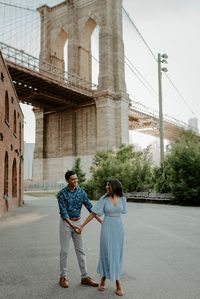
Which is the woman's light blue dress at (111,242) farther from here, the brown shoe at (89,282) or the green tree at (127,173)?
the green tree at (127,173)

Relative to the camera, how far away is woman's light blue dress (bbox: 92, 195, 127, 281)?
469 cm

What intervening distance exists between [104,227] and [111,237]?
150 mm

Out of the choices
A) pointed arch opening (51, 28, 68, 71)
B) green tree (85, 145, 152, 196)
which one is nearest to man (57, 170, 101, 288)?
green tree (85, 145, 152, 196)

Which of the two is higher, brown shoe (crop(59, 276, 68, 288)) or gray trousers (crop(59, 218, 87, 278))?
gray trousers (crop(59, 218, 87, 278))

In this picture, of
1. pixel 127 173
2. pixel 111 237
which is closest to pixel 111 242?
pixel 111 237

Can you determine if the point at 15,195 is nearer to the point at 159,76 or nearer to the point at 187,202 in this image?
the point at 187,202

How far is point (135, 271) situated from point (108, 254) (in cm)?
130

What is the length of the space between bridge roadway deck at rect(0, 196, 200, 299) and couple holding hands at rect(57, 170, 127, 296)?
0.21 meters

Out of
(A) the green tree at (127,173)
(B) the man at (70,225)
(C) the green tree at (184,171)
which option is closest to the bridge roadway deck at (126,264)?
(B) the man at (70,225)

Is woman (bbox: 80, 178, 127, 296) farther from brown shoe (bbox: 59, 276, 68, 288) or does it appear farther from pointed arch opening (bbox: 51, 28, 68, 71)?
pointed arch opening (bbox: 51, 28, 68, 71)

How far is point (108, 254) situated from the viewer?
4699 mm

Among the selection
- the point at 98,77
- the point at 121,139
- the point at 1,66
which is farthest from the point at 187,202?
the point at 98,77

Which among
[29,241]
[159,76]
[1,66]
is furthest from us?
[159,76]

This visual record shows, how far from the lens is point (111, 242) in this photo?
15.6 feet
